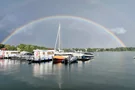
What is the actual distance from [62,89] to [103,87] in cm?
527

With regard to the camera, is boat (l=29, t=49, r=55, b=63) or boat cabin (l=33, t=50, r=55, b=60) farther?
boat cabin (l=33, t=50, r=55, b=60)

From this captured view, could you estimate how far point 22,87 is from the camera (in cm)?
2648

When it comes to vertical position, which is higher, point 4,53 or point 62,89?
point 4,53

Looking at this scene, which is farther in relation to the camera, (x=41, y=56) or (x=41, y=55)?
(x=41, y=55)

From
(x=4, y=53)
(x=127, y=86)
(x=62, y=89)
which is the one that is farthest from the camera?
(x=4, y=53)

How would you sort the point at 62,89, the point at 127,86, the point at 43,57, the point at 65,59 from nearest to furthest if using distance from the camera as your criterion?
the point at 62,89 < the point at 127,86 < the point at 65,59 < the point at 43,57

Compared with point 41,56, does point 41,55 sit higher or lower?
higher

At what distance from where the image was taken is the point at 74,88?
84.2 feet

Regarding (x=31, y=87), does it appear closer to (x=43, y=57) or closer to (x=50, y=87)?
(x=50, y=87)

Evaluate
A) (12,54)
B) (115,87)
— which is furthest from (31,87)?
(12,54)

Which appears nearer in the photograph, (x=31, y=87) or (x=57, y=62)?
(x=31, y=87)

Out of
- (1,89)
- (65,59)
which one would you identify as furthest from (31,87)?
(65,59)

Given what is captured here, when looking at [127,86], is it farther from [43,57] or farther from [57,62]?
[43,57]

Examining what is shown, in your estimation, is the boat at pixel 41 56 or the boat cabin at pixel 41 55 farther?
the boat cabin at pixel 41 55
